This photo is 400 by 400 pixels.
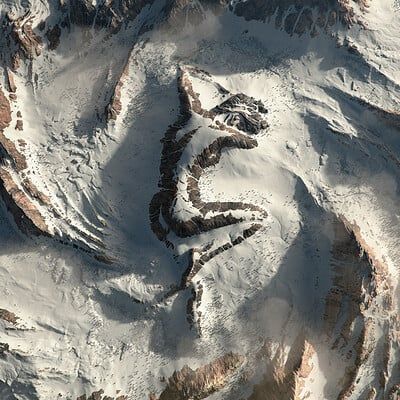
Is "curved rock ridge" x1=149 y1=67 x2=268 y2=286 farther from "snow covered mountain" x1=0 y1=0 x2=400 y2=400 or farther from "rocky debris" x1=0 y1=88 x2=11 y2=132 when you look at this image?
"rocky debris" x1=0 y1=88 x2=11 y2=132

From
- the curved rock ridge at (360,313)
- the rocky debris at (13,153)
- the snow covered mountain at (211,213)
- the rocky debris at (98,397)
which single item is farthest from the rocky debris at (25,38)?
the curved rock ridge at (360,313)

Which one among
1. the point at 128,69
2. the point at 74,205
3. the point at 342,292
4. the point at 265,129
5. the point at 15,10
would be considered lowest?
the point at 342,292

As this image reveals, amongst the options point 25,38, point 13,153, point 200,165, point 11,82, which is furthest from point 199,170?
point 25,38

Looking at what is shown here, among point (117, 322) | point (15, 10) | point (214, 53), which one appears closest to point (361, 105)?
point (214, 53)

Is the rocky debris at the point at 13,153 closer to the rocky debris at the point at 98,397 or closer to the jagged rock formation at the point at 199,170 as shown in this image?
the jagged rock formation at the point at 199,170

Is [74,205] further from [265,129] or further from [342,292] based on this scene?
[342,292]

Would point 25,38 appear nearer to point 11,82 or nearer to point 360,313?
point 11,82
